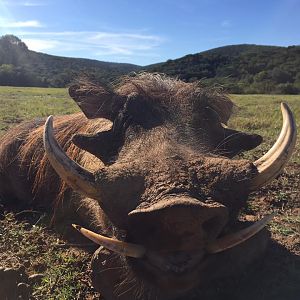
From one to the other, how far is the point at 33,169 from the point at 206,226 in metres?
3.02

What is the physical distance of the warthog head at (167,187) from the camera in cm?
217

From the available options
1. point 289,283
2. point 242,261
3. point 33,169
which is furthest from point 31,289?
point 33,169

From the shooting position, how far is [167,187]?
221 cm

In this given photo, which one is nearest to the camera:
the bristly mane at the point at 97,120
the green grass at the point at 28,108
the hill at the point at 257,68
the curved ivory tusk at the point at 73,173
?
the curved ivory tusk at the point at 73,173

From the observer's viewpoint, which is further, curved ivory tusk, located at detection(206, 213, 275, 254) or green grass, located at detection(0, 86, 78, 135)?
green grass, located at detection(0, 86, 78, 135)

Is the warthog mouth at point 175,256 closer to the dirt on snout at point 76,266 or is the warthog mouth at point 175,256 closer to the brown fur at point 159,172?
the brown fur at point 159,172

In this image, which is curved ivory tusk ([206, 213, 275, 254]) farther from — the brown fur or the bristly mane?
the bristly mane

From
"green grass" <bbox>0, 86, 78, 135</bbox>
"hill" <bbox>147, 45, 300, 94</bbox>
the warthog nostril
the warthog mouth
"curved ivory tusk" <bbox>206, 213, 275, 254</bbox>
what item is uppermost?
the warthog nostril

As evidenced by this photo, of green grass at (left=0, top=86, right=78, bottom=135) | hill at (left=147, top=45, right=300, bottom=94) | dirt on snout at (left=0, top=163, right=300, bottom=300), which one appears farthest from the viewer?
hill at (left=147, top=45, right=300, bottom=94)

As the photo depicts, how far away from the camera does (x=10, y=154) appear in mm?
5254

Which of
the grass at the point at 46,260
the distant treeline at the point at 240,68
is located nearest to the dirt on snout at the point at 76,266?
Result: the grass at the point at 46,260

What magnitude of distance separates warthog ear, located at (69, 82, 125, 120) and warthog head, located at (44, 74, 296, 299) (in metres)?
0.19

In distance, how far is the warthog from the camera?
2.21 meters

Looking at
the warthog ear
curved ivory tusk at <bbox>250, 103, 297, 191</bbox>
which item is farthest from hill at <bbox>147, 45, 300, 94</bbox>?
curved ivory tusk at <bbox>250, 103, 297, 191</bbox>
